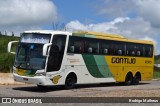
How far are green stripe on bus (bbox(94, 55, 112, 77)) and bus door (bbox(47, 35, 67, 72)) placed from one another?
3.43 meters

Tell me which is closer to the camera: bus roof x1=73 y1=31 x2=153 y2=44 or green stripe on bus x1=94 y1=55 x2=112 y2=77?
bus roof x1=73 y1=31 x2=153 y2=44

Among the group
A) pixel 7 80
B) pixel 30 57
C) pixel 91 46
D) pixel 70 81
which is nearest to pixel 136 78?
pixel 91 46

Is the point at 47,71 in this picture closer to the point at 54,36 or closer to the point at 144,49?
the point at 54,36

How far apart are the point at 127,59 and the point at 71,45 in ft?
21.0

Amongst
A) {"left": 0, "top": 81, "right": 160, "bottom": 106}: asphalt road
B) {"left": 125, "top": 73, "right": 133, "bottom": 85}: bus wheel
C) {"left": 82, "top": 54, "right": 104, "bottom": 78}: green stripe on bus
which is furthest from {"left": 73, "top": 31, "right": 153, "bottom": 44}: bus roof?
{"left": 0, "top": 81, "right": 160, "bottom": 106}: asphalt road

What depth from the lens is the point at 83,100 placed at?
17.2 meters

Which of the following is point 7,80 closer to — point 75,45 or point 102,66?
point 102,66

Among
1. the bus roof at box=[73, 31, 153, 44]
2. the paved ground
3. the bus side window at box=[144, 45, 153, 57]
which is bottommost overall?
the paved ground

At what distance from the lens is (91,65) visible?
26.2 m

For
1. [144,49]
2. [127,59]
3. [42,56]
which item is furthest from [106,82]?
[42,56]

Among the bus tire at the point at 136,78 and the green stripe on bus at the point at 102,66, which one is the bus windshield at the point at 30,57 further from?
the bus tire at the point at 136,78

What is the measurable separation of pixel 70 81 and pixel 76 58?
52.8 inches

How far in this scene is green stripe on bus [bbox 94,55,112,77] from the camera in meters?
26.7

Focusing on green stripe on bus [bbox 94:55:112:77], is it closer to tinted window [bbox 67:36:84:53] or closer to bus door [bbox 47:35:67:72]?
tinted window [bbox 67:36:84:53]
